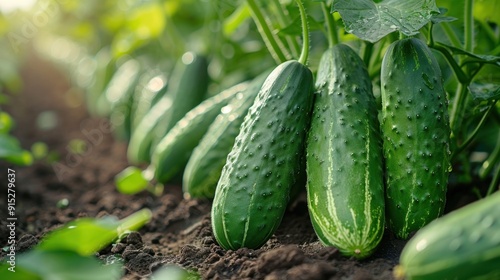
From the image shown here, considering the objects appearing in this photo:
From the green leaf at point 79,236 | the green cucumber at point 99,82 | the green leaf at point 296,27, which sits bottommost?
the green leaf at point 79,236

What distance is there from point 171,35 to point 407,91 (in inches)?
117

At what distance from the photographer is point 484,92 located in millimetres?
2625

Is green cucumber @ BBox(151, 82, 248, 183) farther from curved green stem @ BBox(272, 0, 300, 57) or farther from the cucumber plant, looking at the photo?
the cucumber plant

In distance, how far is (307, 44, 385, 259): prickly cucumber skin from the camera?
2199mm

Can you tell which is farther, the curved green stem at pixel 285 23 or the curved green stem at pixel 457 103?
the curved green stem at pixel 285 23

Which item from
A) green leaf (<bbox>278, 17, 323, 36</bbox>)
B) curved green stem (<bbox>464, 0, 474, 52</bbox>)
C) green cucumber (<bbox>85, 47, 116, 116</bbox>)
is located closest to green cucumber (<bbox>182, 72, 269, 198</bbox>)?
green leaf (<bbox>278, 17, 323, 36</bbox>)

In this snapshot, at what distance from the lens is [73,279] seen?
167 centimetres

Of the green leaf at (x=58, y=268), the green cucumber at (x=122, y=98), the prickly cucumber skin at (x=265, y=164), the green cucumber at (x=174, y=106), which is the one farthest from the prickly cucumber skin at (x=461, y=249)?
the green cucumber at (x=122, y=98)

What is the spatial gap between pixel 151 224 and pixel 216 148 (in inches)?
19.7

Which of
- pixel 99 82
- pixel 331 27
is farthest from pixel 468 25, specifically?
pixel 99 82

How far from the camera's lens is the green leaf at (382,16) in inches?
88.7

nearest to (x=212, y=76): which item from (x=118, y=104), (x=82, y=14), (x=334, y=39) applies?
(x=118, y=104)

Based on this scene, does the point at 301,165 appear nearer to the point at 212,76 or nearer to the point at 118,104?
the point at 212,76

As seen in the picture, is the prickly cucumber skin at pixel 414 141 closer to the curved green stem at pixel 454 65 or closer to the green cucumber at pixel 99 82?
the curved green stem at pixel 454 65
